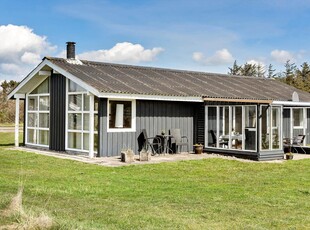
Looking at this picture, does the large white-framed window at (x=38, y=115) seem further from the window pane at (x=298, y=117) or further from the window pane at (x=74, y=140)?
the window pane at (x=298, y=117)

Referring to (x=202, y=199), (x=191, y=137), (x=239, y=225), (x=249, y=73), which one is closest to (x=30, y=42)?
(x=191, y=137)

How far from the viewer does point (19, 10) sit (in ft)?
52.9

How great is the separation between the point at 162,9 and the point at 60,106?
19.7 feet

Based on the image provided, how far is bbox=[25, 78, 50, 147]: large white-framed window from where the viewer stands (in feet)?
56.1

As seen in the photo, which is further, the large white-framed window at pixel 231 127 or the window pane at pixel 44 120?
the window pane at pixel 44 120

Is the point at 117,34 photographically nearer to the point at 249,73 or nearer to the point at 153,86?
the point at 153,86

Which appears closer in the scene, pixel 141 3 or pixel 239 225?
pixel 239 225

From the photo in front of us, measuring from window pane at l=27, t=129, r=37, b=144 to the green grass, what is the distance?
519 cm

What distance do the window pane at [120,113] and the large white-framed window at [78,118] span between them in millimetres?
541

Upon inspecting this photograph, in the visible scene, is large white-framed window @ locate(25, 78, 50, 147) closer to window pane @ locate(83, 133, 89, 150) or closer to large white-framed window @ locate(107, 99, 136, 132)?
window pane @ locate(83, 133, 89, 150)

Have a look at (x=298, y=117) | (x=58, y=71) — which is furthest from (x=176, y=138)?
(x=298, y=117)

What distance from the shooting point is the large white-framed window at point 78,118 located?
14477mm

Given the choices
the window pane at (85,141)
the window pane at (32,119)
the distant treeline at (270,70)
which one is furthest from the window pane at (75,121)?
the distant treeline at (270,70)

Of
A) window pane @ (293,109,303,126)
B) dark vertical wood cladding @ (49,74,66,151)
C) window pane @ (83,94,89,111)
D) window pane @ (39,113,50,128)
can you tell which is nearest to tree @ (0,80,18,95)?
window pane @ (39,113,50,128)
